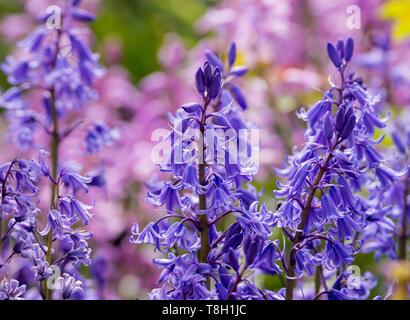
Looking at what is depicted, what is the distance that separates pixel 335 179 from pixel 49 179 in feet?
1.27

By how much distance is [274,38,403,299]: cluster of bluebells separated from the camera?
77 centimetres

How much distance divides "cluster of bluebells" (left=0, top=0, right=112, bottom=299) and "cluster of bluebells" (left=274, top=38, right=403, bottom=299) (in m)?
0.28

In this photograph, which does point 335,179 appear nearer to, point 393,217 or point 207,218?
point 207,218

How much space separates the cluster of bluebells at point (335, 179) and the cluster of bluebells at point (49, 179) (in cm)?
28

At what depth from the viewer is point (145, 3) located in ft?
9.73

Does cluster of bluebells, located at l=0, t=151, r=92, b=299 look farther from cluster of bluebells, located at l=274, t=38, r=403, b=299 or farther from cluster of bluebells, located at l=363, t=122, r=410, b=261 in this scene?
cluster of bluebells, located at l=363, t=122, r=410, b=261

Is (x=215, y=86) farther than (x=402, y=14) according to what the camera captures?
No

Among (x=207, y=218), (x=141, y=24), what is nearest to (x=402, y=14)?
(x=207, y=218)

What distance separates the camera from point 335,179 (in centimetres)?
82

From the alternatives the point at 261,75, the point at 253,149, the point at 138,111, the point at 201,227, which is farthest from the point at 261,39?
the point at 201,227

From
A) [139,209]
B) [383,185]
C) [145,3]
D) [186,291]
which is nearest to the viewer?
[186,291]

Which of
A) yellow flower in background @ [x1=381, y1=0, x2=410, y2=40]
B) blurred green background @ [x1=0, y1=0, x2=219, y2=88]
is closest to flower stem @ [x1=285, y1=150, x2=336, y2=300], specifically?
yellow flower in background @ [x1=381, y1=0, x2=410, y2=40]

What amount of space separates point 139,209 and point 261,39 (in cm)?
64
